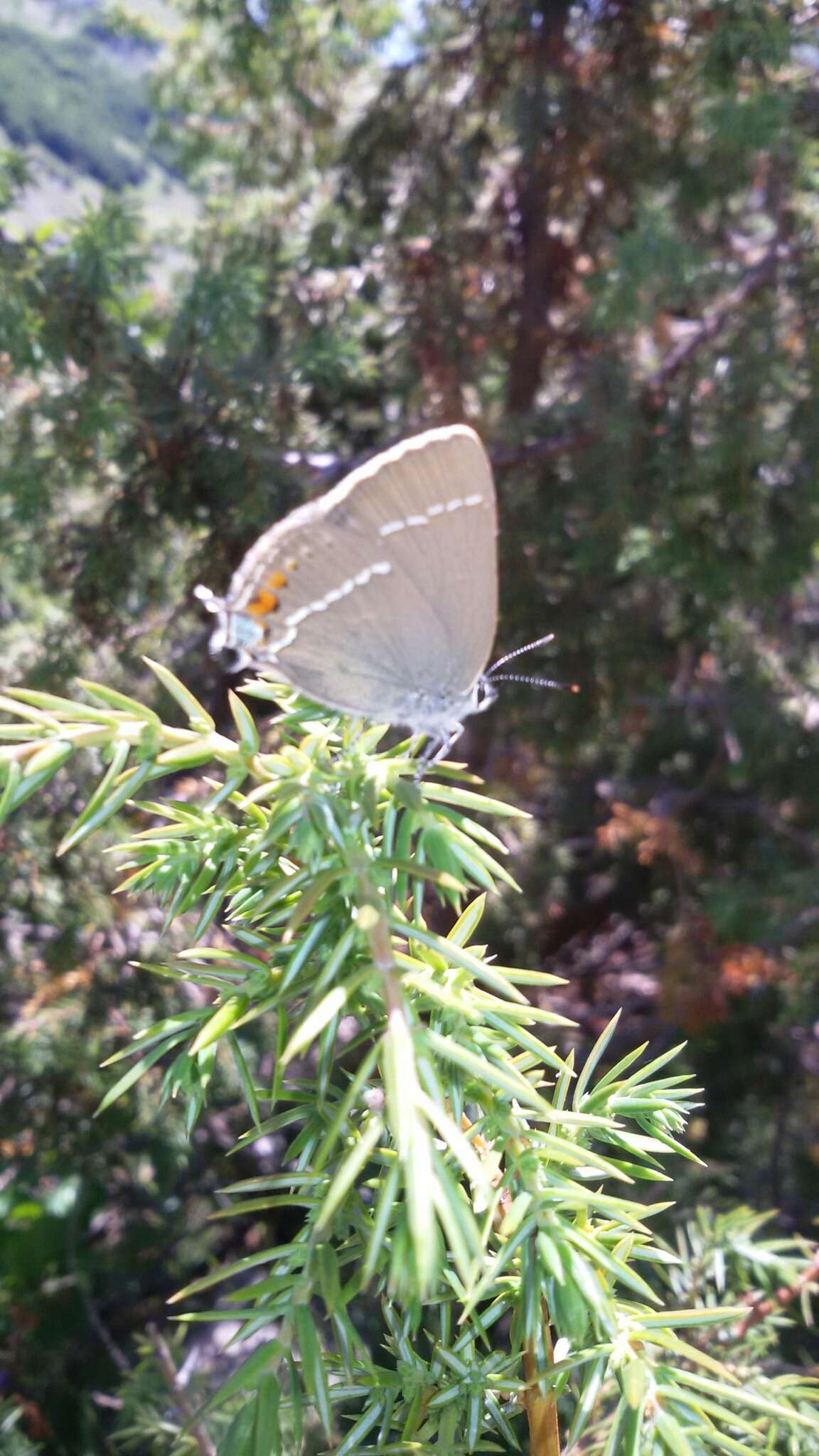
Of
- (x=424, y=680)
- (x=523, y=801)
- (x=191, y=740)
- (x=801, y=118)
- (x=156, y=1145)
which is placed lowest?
(x=156, y=1145)

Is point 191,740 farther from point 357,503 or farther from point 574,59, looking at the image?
point 574,59

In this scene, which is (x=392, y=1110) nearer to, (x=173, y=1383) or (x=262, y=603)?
(x=262, y=603)

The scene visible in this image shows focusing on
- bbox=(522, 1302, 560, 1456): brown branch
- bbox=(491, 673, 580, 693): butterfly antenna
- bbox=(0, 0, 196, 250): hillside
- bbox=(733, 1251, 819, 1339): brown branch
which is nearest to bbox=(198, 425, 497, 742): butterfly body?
bbox=(491, 673, 580, 693): butterfly antenna

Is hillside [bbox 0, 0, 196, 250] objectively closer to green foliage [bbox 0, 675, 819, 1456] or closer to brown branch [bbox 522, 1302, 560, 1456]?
green foliage [bbox 0, 675, 819, 1456]

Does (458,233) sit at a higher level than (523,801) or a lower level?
higher

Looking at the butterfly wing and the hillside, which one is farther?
the hillside

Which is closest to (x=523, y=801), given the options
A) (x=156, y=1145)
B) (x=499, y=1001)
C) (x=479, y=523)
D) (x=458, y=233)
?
(x=156, y=1145)
